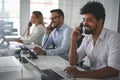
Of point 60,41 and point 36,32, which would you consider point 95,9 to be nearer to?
point 60,41

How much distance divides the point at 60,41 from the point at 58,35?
0.09 metres

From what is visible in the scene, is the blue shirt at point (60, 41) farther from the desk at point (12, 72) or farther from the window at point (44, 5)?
the window at point (44, 5)

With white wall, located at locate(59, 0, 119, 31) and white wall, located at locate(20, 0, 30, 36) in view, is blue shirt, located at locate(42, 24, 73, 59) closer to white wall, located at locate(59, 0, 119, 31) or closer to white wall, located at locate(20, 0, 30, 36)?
white wall, located at locate(59, 0, 119, 31)

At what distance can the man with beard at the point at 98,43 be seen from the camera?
1568mm

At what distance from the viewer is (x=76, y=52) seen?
1948mm

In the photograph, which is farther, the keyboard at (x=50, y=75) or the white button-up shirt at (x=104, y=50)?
the white button-up shirt at (x=104, y=50)

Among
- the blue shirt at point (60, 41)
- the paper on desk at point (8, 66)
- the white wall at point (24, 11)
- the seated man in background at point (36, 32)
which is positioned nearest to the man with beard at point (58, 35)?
the blue shirt at point (60, 41)

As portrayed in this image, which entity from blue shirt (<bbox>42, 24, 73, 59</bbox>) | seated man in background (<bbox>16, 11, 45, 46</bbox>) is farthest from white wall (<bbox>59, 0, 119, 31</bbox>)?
seated man in background (<bbox>16, 11, 45, 46</bbox>)

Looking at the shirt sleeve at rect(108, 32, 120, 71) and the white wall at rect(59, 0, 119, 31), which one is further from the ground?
the white wall at rect(59, 0, 119, 31)

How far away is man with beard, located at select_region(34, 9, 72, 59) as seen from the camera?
2467 millimetres

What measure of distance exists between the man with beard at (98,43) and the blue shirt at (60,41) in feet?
1.59

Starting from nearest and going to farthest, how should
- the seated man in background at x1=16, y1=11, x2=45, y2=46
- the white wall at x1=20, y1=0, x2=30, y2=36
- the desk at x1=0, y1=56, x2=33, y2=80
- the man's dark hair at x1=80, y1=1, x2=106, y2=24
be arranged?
the desk at x1=0, y1=56, x2=33, y2=80, the man's dark hair at x1=80, y1=1, x2=106, y2=24, the seated man in background at x1=16, y1=11, x2=45, y2=46, the white wall at x1=20, y1=0, x2=30, y2=36

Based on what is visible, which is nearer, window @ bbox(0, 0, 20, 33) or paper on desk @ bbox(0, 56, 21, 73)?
paper on desk @ bbox(0, 56, 21, 73)

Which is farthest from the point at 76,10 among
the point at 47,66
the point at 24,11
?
the point at 47,66
